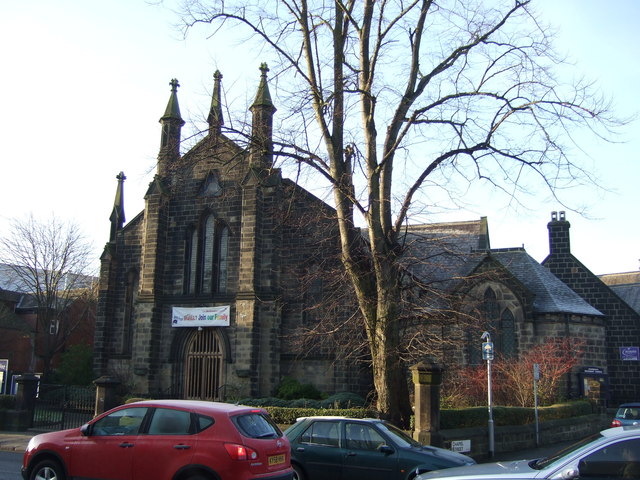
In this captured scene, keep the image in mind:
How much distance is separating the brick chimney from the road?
26996mm

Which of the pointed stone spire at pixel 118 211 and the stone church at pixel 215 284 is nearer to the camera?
the stone church at pixel 215 284

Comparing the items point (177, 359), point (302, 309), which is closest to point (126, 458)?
point (302, 309)

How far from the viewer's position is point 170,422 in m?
9.22

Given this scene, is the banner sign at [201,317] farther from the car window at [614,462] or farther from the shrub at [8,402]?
the car window at [614,462]

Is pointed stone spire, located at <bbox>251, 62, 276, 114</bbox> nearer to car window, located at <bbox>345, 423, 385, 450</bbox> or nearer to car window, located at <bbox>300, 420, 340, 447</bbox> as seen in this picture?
car window, located at <bbox>300, 420, 340, 447</bbox>

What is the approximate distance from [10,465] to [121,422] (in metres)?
7.17

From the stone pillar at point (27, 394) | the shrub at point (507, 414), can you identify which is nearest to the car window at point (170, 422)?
the shrub at point (507, 414)

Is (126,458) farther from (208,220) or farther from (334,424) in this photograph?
(208,220)

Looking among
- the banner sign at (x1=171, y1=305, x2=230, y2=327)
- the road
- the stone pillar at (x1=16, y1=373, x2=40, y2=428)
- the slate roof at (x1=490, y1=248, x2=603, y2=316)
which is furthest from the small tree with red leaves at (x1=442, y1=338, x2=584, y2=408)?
the stone pillar at (x1=16, y1=373, x2=40, y2=428)

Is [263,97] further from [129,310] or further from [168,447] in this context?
[168,447]

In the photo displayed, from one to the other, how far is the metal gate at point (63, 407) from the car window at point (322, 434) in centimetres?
1334

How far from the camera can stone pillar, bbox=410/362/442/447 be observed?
49.0 feet

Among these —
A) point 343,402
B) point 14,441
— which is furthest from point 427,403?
point 14,441

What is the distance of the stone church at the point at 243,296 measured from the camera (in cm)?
2462
